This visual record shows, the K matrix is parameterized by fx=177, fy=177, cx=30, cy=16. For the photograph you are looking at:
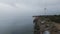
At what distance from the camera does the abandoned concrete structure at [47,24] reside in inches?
235

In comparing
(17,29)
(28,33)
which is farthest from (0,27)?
(28,33)

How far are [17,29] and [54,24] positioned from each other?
126cm

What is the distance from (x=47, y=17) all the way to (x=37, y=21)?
0.37 meters

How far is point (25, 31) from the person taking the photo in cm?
594

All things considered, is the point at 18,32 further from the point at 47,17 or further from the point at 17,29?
the point at 47,17

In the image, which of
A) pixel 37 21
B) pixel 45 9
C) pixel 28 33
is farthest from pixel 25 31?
pixel 45 9

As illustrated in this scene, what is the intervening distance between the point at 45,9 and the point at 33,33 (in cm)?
→ 93

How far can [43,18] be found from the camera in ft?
20.1

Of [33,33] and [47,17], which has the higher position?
[47,17]

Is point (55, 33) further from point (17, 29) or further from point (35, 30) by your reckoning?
point (17, 29)

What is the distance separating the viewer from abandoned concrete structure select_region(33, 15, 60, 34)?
19.6 ft

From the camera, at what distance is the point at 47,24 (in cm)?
602

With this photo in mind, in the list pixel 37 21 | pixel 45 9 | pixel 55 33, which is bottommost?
pixel 55 33

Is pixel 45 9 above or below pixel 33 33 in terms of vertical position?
above
